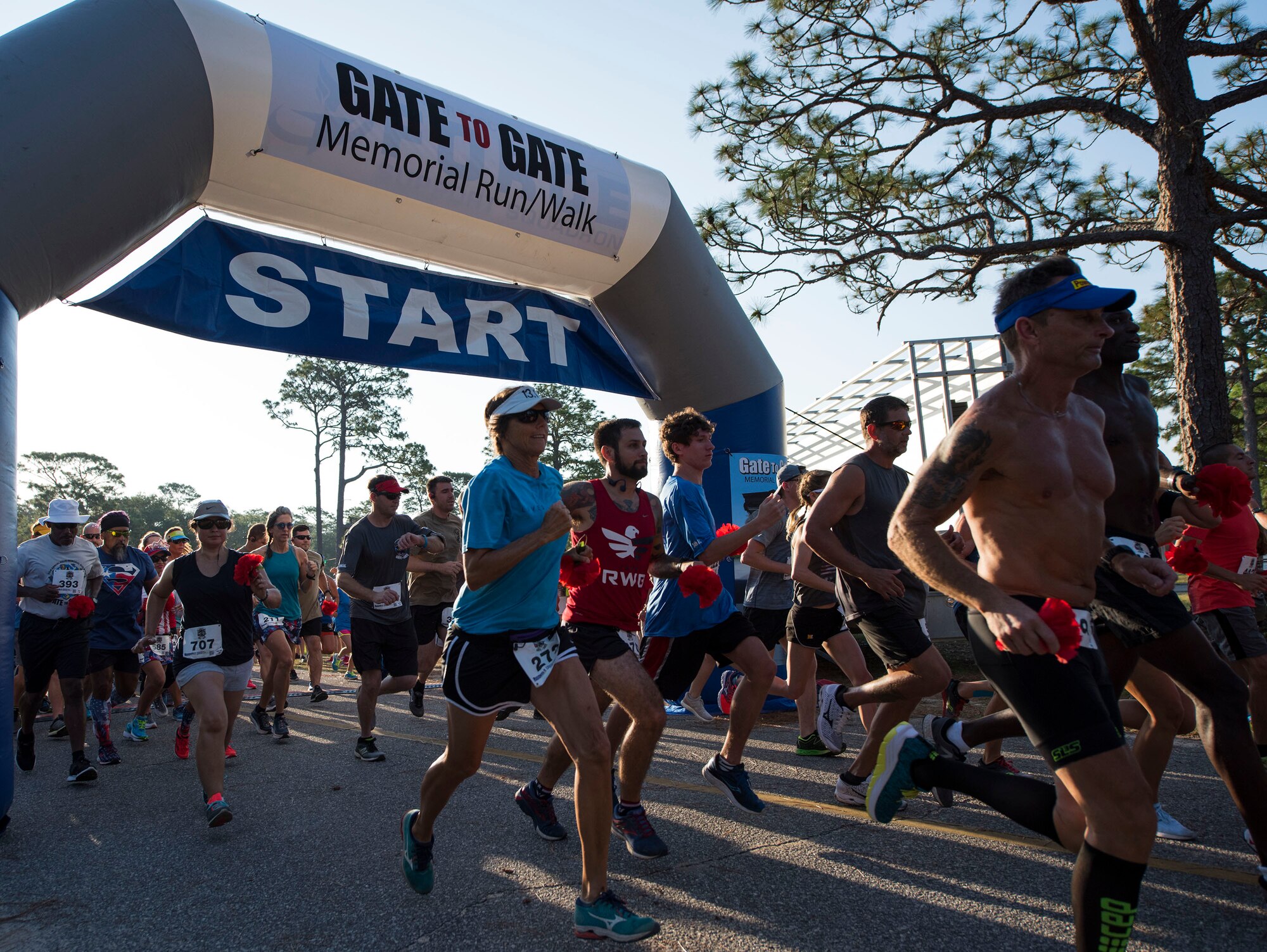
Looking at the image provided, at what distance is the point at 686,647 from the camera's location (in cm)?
501

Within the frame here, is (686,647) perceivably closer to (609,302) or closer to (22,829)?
(22,829)

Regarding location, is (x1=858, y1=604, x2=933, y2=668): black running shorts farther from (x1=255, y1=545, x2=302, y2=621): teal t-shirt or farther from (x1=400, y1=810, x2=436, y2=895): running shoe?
(x1=255, y1=545, x2=302, y2=621): teal t-shirt

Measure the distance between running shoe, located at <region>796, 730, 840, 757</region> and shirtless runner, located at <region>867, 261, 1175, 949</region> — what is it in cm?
346

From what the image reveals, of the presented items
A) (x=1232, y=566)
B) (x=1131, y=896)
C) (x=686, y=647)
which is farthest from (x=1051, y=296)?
(x=1232, y=566)

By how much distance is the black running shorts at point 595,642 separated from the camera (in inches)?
166

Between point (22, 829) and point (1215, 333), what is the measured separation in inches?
414

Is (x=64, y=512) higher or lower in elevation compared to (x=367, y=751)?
higher

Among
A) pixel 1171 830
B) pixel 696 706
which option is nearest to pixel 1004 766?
pixel 1171 830

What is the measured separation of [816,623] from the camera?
630 cm

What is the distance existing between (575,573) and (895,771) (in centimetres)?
173

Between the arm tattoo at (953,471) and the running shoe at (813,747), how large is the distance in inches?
161

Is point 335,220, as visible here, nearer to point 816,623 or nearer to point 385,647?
point 385,647

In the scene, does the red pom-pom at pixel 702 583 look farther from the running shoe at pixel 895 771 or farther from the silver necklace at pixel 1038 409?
the silver necklace at pixel 1038 409

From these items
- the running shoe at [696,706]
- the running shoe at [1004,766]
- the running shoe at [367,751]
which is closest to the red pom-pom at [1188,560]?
the running shoe at [1004,766]
